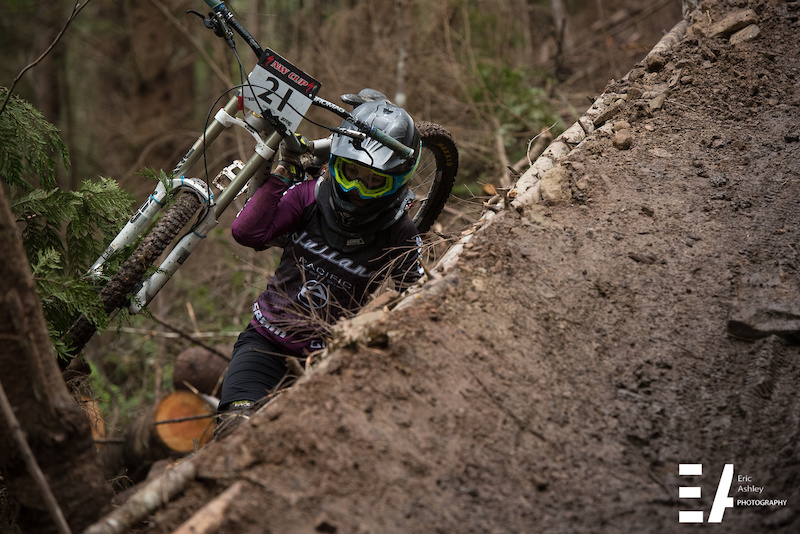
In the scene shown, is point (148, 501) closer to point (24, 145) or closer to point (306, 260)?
point (306, 260)

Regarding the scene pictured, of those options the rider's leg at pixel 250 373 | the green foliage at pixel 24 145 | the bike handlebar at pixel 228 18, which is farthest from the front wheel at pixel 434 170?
the green foliage at pixel 24 145

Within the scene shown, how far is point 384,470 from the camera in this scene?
198cm

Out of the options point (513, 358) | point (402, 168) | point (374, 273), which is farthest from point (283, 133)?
point (513, 358)

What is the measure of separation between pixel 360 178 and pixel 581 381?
151 centimetres

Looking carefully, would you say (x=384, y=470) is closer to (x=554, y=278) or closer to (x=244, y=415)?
(x=244, y=415)

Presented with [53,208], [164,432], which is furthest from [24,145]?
[164,432]

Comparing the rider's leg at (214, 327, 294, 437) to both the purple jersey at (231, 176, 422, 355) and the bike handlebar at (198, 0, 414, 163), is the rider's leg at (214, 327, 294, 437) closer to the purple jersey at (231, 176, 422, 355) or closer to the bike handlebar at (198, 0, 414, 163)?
the purple jersey at (231, 176, 422, 355)

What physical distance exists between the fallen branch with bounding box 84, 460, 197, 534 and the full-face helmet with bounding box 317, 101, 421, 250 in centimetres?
162

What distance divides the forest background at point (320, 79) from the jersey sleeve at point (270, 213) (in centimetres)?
129

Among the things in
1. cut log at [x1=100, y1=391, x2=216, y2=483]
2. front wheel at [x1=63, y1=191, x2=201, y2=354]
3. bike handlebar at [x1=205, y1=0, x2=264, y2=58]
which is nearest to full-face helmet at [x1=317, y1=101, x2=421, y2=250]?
bike handlebar at [x1=205, y1=0, x2=264, y2=58]

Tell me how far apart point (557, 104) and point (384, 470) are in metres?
5.85

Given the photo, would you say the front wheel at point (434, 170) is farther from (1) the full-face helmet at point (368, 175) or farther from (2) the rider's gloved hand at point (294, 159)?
(2) the rider's gloved hand at point (294, 159)

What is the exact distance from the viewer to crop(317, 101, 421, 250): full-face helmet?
119 inches

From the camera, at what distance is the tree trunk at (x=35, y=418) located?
1.92 metres
